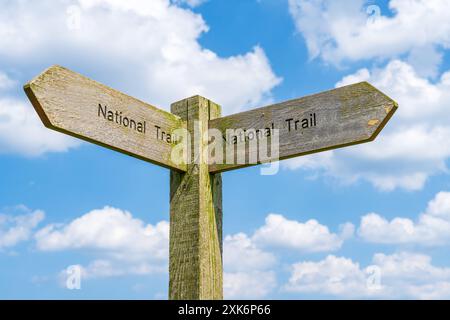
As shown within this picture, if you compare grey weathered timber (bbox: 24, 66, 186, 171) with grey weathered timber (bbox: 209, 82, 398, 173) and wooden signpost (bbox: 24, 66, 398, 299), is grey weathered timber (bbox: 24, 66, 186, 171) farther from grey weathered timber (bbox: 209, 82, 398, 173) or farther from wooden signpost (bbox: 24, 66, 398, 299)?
grey weathered timber (bbox: 209, 82, 398, 173)

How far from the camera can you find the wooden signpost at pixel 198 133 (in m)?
2.80

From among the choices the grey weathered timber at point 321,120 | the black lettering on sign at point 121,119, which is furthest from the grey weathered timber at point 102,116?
the grey weathered timber at point 321,120

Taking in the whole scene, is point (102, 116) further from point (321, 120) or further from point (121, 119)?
point (321, 120)

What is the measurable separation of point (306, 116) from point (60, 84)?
1.15m

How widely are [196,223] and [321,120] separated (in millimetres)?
802

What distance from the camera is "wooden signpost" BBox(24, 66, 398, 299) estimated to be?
2803 millimetres

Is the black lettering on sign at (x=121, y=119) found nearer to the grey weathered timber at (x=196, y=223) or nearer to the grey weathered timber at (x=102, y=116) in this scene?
the grey weathered timber at (x=102, y=116)

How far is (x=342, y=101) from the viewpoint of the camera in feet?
9.75

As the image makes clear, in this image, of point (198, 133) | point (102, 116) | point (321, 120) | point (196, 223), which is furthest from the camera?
point (198, 133)

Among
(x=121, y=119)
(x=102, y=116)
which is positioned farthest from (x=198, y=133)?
(x=102, y=116)

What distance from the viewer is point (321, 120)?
3.02 meters

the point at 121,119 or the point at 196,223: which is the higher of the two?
the point at 121,119
